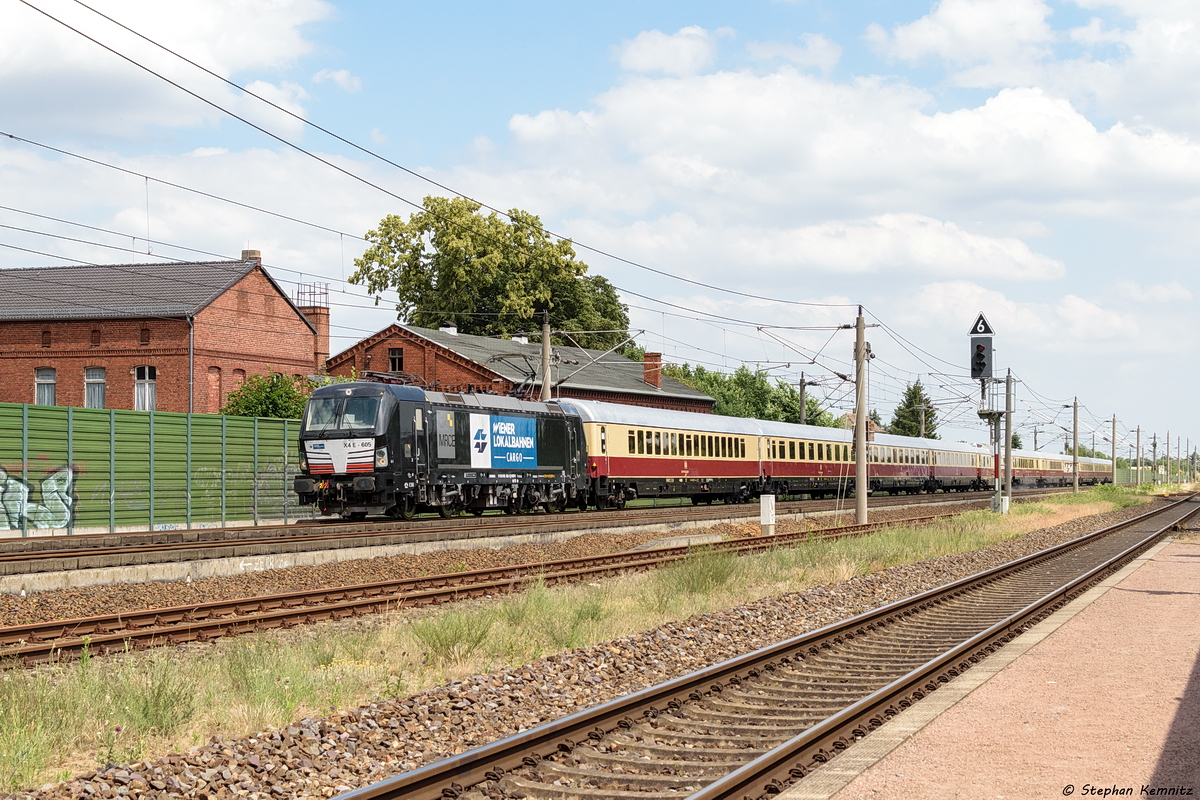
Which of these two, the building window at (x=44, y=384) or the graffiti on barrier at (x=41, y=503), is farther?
the building window at (x=44, y=384)

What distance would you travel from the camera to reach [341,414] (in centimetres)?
2764

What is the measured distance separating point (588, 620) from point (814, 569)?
7.77m

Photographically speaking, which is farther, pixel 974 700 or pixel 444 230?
pixel 444 230

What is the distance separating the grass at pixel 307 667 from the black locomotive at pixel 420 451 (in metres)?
10.4

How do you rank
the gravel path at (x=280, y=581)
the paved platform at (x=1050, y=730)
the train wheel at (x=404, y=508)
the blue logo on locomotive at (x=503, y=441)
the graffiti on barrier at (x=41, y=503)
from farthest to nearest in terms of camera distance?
the blue logo on locomotive at (x=503, y=441), the train wheel at (x=404, y=508), the graffiti on barrier at (x=41, y=503), the gravel path at (x=280, y=581), the paved platform at (x=1050, y=730)

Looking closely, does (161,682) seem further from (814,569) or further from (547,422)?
(547,422)

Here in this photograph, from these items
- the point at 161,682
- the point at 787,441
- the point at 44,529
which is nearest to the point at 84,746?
the point at 161,682

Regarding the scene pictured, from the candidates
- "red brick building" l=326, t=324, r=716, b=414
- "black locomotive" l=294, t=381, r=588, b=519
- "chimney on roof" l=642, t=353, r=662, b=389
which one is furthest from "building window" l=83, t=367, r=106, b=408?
"chimney on roof" l=642, t=353, r=662, b=389

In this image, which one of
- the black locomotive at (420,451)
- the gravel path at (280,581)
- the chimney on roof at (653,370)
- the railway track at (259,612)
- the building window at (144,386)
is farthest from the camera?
the chimney on roof at (653,370)

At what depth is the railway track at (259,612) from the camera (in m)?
11.7

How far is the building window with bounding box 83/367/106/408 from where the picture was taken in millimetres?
48125

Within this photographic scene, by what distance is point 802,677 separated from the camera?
10719 millimetres

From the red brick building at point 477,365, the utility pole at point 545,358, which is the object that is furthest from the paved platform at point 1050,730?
the red brick building at point 477,365

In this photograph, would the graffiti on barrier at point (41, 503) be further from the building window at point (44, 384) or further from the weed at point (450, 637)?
the building window at point (44, 384)
